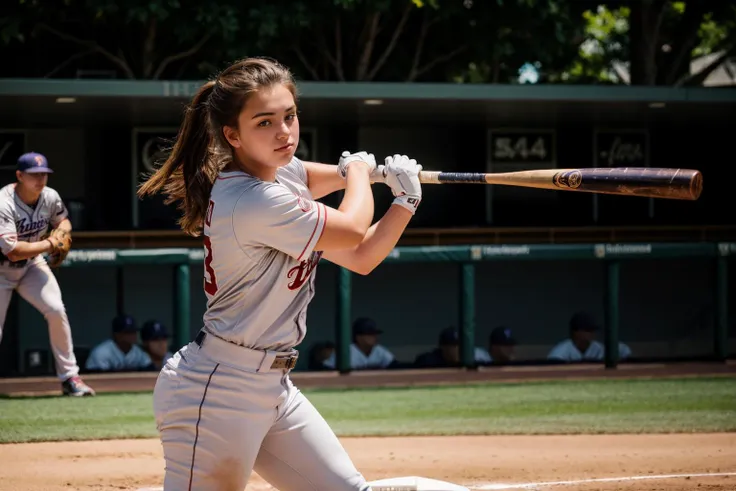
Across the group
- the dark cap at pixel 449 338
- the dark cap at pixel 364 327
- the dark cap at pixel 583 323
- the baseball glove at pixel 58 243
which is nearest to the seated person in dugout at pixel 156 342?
the dark cap at pixel 364 327

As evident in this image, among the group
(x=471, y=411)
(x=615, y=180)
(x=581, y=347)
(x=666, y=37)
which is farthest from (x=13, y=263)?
(x=666, y=37)

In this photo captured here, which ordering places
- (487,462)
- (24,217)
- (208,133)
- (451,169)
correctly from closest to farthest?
(208,133)
(487,462)
(24,217)
(451,169)

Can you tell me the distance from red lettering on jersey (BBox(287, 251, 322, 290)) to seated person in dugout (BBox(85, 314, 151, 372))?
6.87m

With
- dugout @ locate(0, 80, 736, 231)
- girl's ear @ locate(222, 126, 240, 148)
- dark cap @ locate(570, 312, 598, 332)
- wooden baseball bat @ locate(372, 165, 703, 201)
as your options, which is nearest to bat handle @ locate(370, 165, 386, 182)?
wooden baseball bat @ locate(372, 165, 703, 201)

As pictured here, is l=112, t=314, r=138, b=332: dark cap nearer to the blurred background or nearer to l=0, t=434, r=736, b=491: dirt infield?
the blurred background

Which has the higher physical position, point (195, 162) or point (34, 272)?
point (195, 162)

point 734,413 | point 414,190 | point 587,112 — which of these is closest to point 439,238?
point 587,112

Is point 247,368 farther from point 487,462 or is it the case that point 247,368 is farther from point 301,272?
point 487,462

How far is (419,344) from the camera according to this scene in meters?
13.4

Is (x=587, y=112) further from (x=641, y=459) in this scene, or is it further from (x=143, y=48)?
(x=641, y=459)

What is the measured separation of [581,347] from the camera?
10.6 metres

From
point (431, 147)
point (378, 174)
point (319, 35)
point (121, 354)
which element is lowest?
point (121, 354)

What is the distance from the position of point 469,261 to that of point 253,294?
710cm

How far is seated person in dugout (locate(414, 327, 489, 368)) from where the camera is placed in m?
10.1
